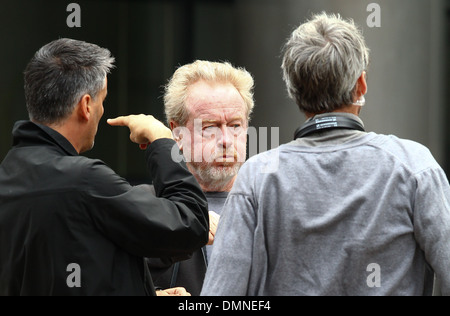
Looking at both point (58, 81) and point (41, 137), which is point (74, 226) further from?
point (58, 81)

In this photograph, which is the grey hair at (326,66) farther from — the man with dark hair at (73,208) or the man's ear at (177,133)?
the man's ear at (177,133)

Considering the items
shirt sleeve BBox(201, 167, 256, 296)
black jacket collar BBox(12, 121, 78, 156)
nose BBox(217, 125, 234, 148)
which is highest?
black jacket collar BBox(12, 121, 78, 156)

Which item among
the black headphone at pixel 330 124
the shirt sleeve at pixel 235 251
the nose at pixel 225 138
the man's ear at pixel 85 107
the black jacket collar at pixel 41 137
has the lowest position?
the shirt sleeve at pixel 235 251

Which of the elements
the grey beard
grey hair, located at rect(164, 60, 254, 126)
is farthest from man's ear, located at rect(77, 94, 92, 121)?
grey hair, located at rect(164, 60, 254, 126)

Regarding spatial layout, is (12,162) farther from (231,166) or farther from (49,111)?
(231,166)

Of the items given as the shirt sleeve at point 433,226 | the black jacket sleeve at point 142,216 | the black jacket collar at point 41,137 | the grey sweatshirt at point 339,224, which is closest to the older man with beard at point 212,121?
the black jacket sleeve at point 142,216

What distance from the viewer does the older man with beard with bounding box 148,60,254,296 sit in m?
3.65

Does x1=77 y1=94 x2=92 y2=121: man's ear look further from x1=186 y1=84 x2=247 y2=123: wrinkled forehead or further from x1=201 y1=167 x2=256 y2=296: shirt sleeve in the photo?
x1=186 y1=84 x2=247 y2=123: wrinkled forehead

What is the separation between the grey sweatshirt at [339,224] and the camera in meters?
2.20

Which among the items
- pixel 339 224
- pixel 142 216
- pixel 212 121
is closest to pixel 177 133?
pixel 212 121

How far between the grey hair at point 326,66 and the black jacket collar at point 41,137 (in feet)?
2.36

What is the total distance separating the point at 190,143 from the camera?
3.78 metres
